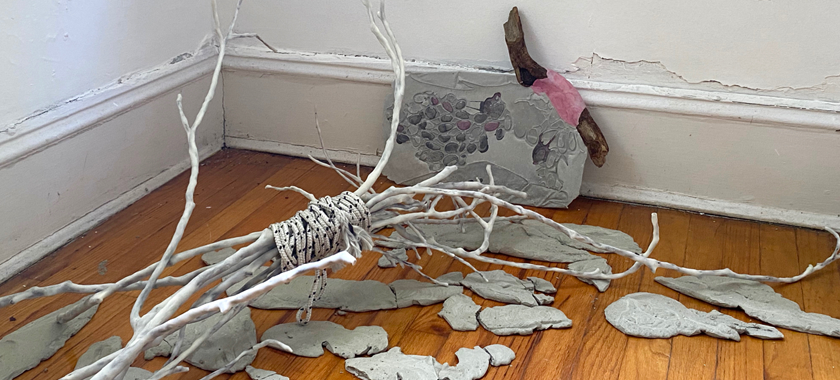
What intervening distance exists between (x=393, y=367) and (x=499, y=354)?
17 centimetres

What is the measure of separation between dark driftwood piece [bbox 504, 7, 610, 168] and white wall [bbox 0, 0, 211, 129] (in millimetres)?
785

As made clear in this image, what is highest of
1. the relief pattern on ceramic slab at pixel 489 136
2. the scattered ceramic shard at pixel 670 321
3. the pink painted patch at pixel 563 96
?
the pink painted patch at pixel 563 96

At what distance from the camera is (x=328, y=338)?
113 centimetres

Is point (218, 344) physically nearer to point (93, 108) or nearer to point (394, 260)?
point (394, 260)

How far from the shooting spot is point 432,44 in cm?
168

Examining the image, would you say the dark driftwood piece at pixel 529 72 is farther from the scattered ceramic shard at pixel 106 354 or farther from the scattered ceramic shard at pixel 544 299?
the scattered ceramic shard at pixel 106 354

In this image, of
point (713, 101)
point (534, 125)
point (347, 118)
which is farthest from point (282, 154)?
point (713, 101)

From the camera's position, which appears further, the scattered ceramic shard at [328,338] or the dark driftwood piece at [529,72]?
the dark driftwood piece at [529,72]

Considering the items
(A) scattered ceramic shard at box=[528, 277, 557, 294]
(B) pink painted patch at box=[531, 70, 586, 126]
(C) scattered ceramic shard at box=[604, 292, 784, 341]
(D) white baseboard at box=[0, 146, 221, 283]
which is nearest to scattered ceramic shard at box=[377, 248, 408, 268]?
(A) scattered ceramic shard at box=[528, 277, 557, 294]

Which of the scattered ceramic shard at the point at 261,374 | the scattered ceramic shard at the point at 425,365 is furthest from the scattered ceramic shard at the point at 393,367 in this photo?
the scattered ceramic shard at the point at 261,374

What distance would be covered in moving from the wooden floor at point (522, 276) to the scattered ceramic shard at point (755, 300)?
18 millimetres

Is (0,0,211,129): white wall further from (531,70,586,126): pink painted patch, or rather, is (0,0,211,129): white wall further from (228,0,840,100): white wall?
(531,70,586,126): pink painted patch

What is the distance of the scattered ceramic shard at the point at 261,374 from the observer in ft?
3.43

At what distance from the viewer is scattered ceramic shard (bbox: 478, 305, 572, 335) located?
1.17m
